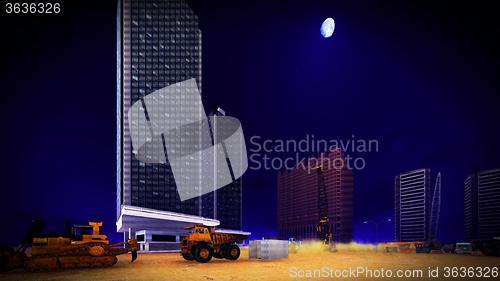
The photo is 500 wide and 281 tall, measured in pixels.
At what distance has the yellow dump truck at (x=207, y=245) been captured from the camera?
2400 cm

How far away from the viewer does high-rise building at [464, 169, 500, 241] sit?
13725cm

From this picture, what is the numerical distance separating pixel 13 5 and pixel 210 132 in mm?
129814

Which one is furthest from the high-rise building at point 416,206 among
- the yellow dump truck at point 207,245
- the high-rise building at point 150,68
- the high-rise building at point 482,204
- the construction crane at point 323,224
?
the yellow dump truck at point 207,245

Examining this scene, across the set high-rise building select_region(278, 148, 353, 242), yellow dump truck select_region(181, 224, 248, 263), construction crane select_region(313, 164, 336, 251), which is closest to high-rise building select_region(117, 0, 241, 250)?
construction crane select_region(313, 164, 336, 251)

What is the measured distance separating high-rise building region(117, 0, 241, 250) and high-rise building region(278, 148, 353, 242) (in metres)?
51.5

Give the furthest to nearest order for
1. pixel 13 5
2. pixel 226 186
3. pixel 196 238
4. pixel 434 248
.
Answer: pixel 226 186 → pixel 434 248 → pixel 196 238 → pixel 13 5

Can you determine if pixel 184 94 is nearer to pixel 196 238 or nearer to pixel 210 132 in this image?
pixel 210 132

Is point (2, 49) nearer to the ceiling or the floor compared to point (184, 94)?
nearer to the floor

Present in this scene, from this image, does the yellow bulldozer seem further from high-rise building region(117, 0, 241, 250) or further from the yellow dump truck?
high-rise building region(117, 0, 241, 250)

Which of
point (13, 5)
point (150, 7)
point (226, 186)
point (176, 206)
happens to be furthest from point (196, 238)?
point (226, 186)

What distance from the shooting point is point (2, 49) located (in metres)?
43.8

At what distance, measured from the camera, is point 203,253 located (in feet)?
78.7

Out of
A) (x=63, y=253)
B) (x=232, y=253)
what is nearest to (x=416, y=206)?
(x=232, y=253)

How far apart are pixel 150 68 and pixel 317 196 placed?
104 meters
